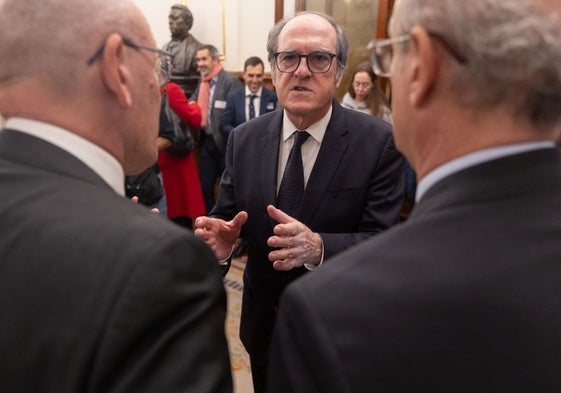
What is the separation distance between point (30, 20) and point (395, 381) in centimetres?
82

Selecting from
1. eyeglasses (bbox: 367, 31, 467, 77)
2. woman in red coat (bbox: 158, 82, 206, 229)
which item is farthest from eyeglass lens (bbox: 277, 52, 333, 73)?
woman in red coat (bbox: 158, 82, 206, 229)

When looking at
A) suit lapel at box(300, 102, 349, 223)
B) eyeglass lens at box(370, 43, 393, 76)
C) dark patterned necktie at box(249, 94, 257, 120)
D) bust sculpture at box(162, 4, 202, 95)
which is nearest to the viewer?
eyeglass lens at box(370, 43, 393, 76)

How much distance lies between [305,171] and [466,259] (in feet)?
3.60

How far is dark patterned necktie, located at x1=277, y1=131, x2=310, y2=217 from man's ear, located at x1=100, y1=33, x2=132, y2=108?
0.88 metres

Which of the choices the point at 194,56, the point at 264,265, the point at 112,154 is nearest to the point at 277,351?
the point at 112,154

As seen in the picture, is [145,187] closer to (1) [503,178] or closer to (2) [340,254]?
(2) [340,254]

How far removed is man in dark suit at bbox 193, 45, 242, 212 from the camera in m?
5.00

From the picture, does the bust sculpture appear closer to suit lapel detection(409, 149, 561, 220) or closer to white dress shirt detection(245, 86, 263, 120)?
white dress shirt detection(245, 86, 263, 120)

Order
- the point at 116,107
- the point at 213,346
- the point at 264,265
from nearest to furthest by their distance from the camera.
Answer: the point at 213,346
the point at 116,107
the point at 264,265

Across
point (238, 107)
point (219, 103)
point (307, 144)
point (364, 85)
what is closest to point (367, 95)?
point (364, 85)

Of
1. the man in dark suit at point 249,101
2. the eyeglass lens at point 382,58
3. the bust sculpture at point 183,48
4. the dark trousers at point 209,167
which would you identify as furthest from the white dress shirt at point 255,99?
the eyeglass lens at point 382,58

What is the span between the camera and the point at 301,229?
4.66ft

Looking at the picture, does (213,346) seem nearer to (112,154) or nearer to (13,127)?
Answer: (112,154)

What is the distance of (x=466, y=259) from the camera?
66cm
